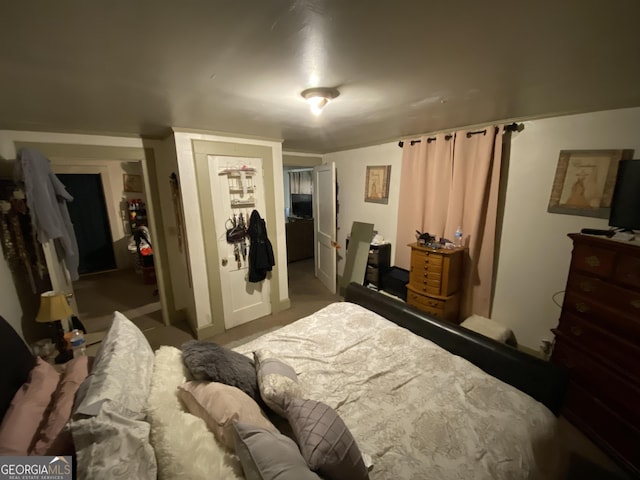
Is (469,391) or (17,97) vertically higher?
(17,97)

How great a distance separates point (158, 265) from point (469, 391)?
130 inches

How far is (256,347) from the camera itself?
173cm

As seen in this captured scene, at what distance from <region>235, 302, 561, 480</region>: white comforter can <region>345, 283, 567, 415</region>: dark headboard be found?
126mm

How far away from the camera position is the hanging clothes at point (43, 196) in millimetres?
1991

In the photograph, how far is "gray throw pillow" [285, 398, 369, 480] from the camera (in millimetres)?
870

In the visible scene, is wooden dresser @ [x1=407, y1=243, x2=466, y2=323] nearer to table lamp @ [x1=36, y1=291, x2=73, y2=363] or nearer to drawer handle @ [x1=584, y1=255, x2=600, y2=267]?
drawer handle @ [x1=584, y1=255, x2=600, y2=267]

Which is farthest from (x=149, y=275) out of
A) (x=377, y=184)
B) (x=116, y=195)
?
(x=377, y=184)

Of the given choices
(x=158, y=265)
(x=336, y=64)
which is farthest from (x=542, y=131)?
(x=158, y=265)

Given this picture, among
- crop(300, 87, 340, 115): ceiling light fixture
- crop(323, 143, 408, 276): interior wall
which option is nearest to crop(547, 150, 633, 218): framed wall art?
crop(323, 143, 408, 276): interior wall

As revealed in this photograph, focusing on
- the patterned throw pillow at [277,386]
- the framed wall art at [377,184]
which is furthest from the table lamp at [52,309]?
the framed wall art at [377,184]

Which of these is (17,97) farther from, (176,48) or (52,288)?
(52,288)

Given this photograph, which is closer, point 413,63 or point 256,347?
point 413,63

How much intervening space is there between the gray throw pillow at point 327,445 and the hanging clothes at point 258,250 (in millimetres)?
2132

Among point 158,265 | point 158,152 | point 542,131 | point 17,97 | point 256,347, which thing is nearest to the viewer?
point 17,97
